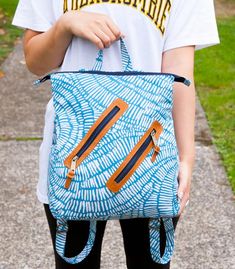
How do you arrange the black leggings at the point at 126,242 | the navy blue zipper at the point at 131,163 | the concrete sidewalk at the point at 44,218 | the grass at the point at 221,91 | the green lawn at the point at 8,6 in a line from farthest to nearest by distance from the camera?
the green lawn at the point at 8,6
the grass at the point at 221,91
the concrete sidewalk at the point at 44,218
the black leggings at the point at 126,242
the navy blue zipper at the point at 131,163

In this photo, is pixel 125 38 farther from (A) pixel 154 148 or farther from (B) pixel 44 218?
(B) pixel 44 218

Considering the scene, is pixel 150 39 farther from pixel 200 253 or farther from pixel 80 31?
pixel 200 253

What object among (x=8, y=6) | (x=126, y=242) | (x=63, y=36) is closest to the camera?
(x=63, y=36)

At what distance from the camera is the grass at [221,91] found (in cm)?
482

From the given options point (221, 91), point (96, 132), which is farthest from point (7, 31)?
point (96, 132)

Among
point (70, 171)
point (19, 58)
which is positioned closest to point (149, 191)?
point (70, 171)

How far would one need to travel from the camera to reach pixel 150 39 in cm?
191

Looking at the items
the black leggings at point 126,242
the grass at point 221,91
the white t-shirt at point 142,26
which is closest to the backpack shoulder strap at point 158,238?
the black leggings at point 126,242

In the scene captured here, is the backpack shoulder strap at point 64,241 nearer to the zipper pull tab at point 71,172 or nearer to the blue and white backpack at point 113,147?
the blue and white backpack at point 113,147

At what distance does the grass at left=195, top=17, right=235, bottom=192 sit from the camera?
482 centimetres

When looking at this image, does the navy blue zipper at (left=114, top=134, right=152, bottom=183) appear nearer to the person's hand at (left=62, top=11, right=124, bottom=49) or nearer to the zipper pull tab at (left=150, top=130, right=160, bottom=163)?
the zipper pull tab at (left=150, top=130, right=160, bottom=163)

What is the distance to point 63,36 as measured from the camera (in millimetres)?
1871

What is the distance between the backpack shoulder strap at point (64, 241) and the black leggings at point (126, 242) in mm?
59

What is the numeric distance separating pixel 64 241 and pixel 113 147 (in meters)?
0.36
